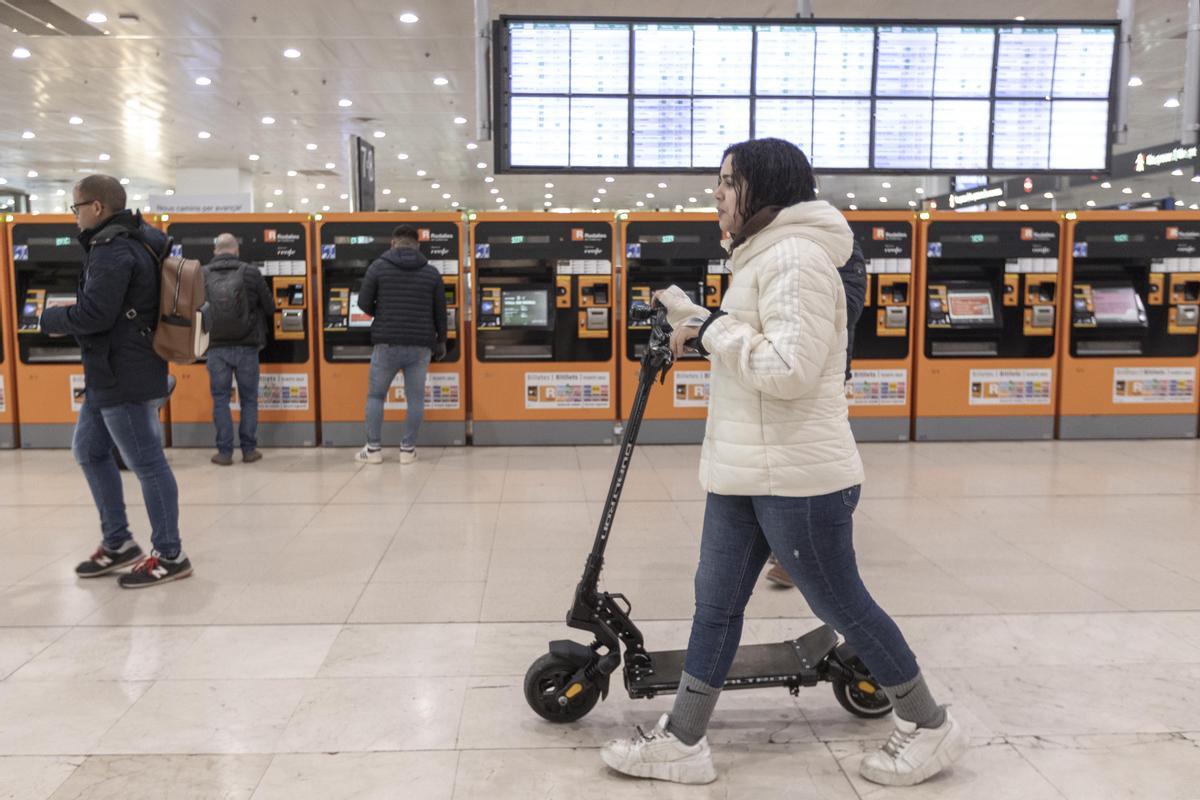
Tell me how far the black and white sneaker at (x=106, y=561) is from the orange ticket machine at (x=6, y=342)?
4.03m

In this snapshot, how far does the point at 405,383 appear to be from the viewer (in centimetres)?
696

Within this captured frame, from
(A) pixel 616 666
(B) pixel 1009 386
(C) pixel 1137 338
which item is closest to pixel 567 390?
(B) pixel 1009 386

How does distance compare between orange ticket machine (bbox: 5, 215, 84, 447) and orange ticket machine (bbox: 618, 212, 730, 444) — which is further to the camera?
orange ticket machine (bbox: 618, 212, 730, 444)

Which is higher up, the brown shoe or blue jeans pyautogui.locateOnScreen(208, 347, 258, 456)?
blue jeans pyautogui.locateOnScreen(208, 347, 258, 456)

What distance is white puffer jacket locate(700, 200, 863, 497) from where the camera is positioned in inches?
83.5

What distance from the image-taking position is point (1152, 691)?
2934mm

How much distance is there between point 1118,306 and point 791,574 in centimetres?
680

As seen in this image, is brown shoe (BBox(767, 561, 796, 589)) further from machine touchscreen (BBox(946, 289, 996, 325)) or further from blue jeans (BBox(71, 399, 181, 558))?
machine touchscreen (BBox(946, 289, 996, 325))

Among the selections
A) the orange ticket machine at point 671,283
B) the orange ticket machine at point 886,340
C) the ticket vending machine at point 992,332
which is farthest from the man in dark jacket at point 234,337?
the ticket vending machine at point 992,332

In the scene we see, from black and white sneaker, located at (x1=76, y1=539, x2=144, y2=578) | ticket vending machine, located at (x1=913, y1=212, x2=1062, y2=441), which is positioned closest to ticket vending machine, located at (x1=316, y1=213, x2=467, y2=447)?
black and white sneaker, located at (x1=76, y1=539, x2=144, y2=578)

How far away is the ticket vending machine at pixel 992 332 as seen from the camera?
7676 mm

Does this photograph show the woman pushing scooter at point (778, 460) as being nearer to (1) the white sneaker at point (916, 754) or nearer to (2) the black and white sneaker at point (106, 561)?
(1) the white sneaker at point (916, 754)

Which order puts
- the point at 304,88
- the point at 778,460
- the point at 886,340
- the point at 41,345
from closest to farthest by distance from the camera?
the point at 778,460 → the point at 41,345 → the point at 886,340 → the point at 304,88

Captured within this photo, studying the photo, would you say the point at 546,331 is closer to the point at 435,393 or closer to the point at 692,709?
the point at 435,393
